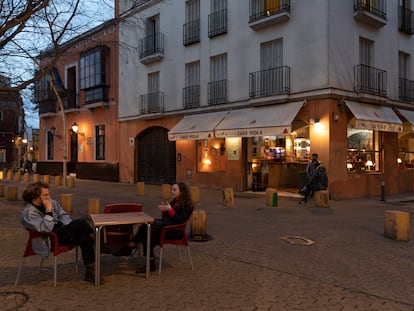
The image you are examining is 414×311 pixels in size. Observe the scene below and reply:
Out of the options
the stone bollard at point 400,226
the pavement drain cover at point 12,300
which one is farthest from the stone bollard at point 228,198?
the pavement drain cover at point 12,300

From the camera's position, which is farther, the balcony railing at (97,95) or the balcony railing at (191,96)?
the balcony railing at (97,95)

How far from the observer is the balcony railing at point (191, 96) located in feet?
65.4

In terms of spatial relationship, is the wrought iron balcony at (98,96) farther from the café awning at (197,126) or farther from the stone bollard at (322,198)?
the stone bollard at (322,198)

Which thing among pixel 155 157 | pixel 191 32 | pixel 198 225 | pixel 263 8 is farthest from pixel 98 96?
pixel 198 225

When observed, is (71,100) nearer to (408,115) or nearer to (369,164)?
(369,164)

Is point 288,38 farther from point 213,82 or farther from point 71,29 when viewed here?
point 71,29

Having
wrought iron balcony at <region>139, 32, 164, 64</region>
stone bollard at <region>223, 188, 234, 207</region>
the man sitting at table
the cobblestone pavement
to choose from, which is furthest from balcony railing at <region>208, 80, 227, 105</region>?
the man sitting at table

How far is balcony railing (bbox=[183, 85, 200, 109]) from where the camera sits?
19945mm

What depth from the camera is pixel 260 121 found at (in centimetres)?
1585

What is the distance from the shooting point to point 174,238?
→ 5.96 m

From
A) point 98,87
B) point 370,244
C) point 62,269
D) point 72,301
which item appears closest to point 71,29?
point 62,269

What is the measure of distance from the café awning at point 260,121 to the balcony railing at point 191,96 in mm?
2677

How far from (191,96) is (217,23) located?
3.69m

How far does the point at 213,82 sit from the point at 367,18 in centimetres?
703
